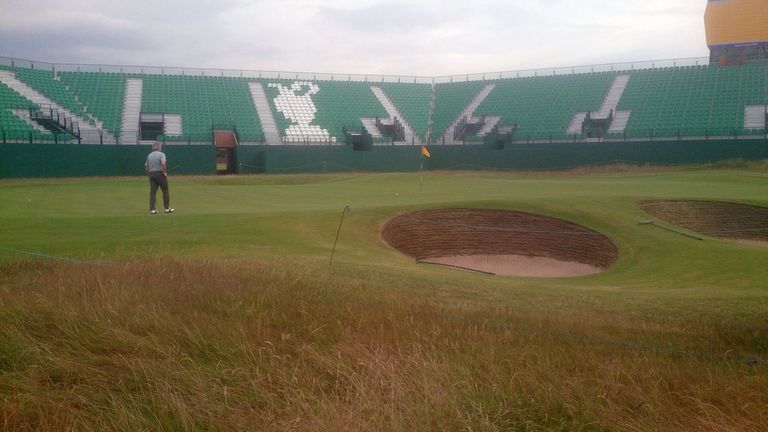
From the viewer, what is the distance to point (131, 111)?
49719 millimetres

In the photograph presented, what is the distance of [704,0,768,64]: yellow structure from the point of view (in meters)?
52.3

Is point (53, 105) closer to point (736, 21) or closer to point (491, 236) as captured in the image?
point (491, 236)

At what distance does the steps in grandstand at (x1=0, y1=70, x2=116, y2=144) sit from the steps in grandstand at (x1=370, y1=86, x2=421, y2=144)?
19087mm

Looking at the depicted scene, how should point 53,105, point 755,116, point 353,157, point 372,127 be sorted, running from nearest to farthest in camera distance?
point 755,116, point 53,105, point 353,157, point 372,127

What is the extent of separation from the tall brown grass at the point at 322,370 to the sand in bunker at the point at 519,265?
33.0 feet

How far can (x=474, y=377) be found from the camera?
16.0 ft

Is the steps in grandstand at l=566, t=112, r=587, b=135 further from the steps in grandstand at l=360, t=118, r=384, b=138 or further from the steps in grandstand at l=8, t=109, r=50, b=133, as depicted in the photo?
the steps in grandstand at l=8, t=109, r=50, b=133

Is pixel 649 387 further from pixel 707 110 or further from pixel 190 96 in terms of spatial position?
pixel 190 96

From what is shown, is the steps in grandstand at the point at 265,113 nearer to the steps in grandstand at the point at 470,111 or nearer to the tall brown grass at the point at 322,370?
the steps in grandstand at the point at 470,111

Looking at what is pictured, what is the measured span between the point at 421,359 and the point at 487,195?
22.5m

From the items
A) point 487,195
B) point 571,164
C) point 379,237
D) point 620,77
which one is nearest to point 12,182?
point 487,195

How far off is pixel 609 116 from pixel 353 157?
1804 centimetres

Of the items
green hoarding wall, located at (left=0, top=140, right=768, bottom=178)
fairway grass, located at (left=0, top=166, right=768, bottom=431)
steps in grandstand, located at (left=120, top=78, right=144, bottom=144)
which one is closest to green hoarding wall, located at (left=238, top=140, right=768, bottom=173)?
green hoarding wall, located at (left=0, top=140, right=768, bottom=178)

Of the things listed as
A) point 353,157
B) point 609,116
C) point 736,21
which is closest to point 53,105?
point 353,157
